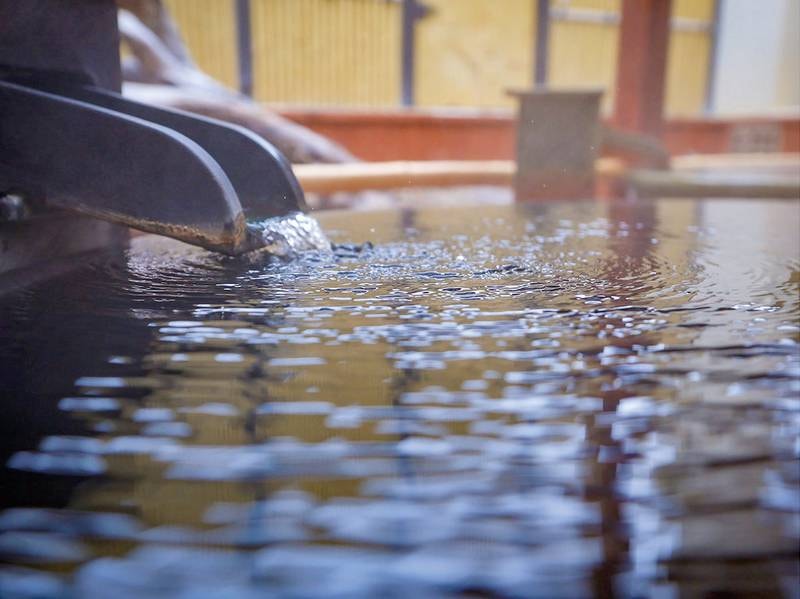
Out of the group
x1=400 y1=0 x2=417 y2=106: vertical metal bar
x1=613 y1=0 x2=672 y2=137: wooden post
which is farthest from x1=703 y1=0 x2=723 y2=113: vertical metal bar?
x1=400 y1=0 x2=417 y2=106: vertical metal bar

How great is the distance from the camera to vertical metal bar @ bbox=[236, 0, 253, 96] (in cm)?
727

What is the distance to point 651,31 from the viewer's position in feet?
24.3

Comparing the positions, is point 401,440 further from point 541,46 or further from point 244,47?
point 541,46

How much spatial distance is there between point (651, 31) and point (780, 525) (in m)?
7.92

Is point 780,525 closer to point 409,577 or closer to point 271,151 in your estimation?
point 409,577

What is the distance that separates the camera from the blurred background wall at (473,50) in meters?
8.03

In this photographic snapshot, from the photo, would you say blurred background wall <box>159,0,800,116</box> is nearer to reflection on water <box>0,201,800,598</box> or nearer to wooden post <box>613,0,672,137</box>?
wooden post <box>613,0,672,137</box>

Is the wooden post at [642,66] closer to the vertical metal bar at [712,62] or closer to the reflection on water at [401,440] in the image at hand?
the vertical metal bar at [712,62]

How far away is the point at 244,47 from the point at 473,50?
529 cm

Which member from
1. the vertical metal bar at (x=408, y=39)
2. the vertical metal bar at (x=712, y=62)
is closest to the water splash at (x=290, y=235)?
the vertical metal bar at (x=408, y=39)

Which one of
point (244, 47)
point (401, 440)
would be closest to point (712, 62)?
point (244, 47)

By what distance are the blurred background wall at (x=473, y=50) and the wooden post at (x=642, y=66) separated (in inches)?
52.7

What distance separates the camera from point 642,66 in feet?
24.8

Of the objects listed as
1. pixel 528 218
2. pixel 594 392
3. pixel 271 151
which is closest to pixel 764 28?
pixel 528 218
